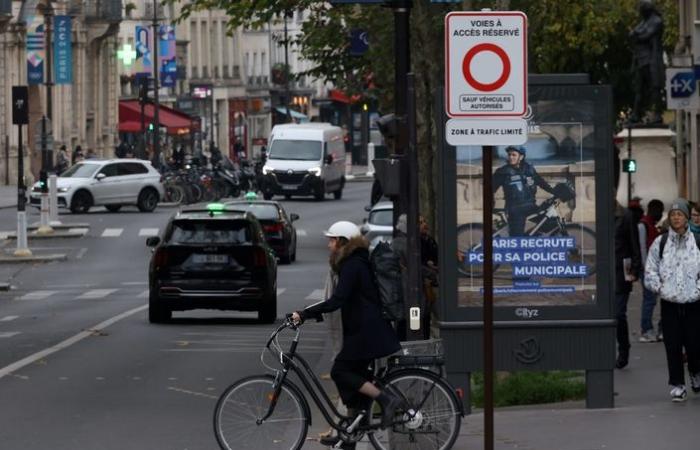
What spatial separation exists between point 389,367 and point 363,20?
905 inches

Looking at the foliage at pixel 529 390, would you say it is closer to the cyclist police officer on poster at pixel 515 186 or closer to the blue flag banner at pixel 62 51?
the cyclist police officer on poster at pixel 515 186

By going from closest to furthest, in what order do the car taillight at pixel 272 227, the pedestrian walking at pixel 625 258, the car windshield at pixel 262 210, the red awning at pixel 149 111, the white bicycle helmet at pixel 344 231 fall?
the white bicycle helmet at pixel 344 231, the pedestrian walking at pixel 625 258, the car taillight at pixel 272 227, the car windshield at pixel 262 210, the red awning at pixel 149 111

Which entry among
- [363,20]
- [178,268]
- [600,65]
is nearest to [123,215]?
[600,65]

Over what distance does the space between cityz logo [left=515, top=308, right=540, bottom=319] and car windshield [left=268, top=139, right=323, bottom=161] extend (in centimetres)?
5248

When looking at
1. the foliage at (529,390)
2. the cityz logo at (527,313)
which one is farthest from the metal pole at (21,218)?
the cityz logo at (527,313)

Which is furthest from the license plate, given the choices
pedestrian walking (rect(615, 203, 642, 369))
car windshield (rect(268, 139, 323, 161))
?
car windshield (rect(268, 139, 323, 161))

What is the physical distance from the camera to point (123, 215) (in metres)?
60.1

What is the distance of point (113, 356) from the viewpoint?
23062 mm

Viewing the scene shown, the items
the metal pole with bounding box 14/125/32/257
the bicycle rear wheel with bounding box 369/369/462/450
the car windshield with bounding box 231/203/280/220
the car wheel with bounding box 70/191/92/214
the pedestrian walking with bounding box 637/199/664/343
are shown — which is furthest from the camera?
the car wheel with bounding box 70/191/92/214

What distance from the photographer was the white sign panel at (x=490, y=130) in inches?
432

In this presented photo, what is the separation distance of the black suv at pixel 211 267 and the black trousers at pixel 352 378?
1456cm

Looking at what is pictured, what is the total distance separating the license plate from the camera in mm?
28192

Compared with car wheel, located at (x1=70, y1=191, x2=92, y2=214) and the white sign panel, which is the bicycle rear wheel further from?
car wheel, located at (x1=70, y1=191, x2=92, y2=214)

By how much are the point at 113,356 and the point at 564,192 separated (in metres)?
8.76
